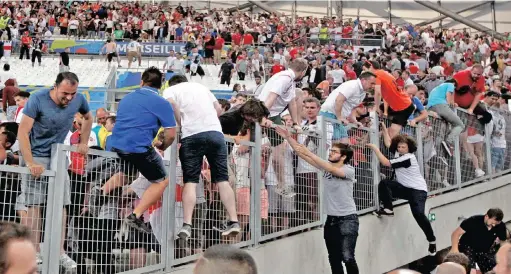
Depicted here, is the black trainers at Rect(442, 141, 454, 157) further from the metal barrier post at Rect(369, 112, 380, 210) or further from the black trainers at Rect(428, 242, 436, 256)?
the black trainers at Rect(428, 242, 436, 256)

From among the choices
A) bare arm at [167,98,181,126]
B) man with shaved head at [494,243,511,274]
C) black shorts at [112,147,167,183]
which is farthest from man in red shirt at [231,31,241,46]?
man with shaved head at [494,243,511,274]

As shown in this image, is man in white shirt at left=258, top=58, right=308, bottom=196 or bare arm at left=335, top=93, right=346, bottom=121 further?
bare arm at left=335, top=93, right=346, bottom=121

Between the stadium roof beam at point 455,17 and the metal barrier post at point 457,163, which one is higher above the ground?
the stadium roof beam at point 455,17

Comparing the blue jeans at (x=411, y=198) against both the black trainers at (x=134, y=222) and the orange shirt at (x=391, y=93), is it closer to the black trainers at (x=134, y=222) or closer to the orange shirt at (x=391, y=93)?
the orange shirt at (x=391, y=93)

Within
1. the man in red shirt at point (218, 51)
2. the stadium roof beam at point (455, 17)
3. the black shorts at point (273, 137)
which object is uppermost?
the stadium roof beam at point (455, 17)

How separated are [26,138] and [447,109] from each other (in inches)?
284

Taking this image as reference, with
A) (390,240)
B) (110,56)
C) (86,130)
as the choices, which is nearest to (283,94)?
(390,240)

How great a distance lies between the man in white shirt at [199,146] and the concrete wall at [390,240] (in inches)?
24.2

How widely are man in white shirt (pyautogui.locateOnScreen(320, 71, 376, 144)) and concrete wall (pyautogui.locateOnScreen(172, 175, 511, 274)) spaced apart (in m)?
1.25

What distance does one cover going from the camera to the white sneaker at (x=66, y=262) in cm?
591

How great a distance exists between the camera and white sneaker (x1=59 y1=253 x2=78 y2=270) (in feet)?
19.4

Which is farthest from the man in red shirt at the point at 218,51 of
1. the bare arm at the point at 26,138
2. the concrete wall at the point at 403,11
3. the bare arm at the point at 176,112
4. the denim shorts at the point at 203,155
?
the bare arm at the point at 26,138

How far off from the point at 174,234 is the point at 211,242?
0.49 metres

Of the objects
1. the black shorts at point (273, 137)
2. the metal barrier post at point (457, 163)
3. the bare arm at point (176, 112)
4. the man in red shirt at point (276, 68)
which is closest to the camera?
the bare arm at point (176, 112)
